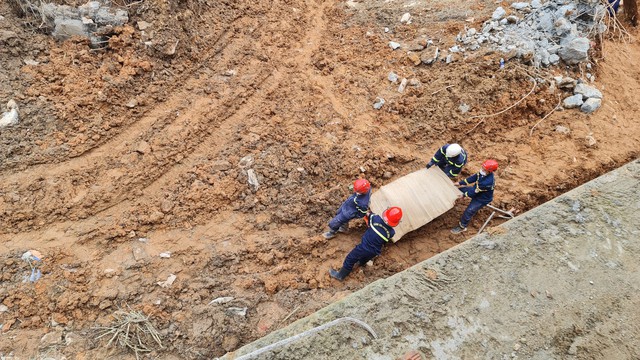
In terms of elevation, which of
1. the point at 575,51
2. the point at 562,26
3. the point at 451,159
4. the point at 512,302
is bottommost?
the point at 512,302

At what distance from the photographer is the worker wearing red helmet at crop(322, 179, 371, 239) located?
15.8 ft

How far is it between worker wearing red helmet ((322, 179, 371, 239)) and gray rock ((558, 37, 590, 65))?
4423mm

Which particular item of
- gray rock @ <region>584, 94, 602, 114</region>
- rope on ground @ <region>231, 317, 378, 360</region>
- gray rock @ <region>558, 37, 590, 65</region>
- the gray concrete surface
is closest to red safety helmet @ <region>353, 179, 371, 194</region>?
the gray concrete surface

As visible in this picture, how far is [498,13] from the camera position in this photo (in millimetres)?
6953

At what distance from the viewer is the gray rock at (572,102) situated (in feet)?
20.2

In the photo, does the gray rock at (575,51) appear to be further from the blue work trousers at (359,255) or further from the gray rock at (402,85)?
the blue work trousers at (359,255)

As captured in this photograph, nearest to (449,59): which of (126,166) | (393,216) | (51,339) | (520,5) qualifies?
(520,5)

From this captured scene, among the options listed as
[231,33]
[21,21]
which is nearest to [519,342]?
[231,33]

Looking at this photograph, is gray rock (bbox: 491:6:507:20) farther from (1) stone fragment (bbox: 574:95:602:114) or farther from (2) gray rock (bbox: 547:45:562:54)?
(1) stone fragment (bbox: 574:95:602:114)

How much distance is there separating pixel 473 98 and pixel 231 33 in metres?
4.68

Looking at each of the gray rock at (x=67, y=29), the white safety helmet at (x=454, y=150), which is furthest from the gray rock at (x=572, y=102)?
the gray rock at (x=67, y=29)

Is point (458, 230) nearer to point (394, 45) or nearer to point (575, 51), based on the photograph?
point (575, 51)

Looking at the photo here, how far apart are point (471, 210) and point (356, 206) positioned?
5.44 feet

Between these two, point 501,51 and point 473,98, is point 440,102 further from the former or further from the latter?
point 501,51
